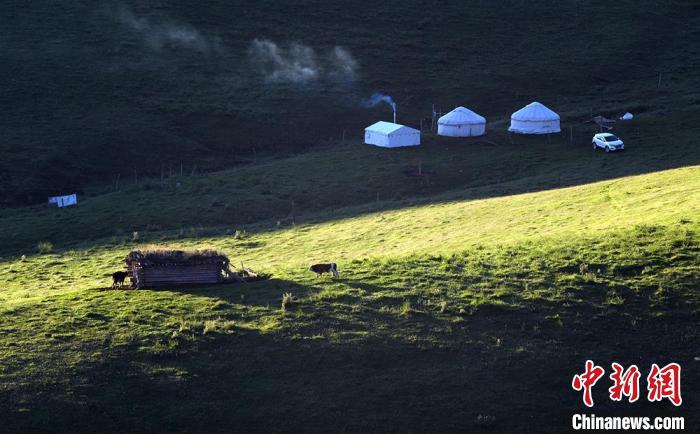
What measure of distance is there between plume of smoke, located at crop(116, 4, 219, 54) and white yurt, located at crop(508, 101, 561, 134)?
113 ft

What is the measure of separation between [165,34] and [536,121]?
40908 millimetres

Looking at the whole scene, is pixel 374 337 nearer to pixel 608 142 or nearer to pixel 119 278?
pixel 119 278

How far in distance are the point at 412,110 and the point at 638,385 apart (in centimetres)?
6129

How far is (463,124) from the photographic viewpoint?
79438mm

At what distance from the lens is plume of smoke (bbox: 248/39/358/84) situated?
96.6 metres

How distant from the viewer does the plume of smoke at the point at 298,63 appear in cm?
9656

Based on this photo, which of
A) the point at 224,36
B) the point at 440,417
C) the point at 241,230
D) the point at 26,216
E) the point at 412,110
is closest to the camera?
the point at 440,417

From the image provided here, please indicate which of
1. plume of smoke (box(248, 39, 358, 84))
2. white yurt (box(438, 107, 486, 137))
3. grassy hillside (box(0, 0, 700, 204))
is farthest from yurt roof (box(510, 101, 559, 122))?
plume of smoke (box(248, 39, 358, 84))

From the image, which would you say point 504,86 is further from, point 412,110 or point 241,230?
point 241,230

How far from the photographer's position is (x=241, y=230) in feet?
185

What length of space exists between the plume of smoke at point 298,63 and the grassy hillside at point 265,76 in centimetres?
58

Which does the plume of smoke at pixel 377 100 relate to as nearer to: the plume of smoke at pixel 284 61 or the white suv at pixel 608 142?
the plume of smoke at pixel 284 61

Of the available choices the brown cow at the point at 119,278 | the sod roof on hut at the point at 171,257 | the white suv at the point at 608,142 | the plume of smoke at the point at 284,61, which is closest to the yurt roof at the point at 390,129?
the white suv at the point at 608,142

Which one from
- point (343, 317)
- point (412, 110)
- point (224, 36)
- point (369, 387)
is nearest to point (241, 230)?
point (343, 317)
